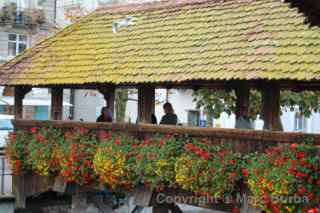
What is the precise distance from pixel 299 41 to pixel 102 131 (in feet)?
12.8

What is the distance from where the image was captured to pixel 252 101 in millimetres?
14867

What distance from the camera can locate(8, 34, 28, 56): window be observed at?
3131cm

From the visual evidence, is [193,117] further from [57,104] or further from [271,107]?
[271,107]

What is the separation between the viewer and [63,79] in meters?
11.9

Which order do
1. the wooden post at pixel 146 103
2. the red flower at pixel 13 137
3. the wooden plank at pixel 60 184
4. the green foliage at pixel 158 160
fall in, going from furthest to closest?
the red flower at pixel 13 137 < the wooden plank at pixel 60 184 < the wooden post at pixel 146 103 < the green foliage at pixel 158 160

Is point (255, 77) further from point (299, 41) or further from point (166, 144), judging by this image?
point (166, 144)

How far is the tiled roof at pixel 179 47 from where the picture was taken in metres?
8.99

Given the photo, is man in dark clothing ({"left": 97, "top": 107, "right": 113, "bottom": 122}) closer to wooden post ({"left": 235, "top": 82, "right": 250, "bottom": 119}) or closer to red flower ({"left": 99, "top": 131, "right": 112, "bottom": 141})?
red flower ({"left": 99, "top": 131, "right": 112, "bottom": 141})

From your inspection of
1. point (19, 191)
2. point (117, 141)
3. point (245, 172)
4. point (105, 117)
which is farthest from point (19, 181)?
point (245, 172)

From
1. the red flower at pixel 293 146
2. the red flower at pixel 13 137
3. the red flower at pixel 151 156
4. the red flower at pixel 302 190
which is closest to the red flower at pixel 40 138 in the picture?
the red flower at pixel 13 137

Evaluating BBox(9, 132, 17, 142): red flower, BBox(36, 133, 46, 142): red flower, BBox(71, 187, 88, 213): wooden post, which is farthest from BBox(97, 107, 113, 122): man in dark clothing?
BBox(9, 132, 17, 142): red flower

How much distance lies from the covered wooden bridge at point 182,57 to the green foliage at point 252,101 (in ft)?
7.52

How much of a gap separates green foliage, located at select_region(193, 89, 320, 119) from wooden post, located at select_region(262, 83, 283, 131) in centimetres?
490

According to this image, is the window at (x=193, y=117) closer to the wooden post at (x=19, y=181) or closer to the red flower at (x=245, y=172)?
the wooden post at (x=19, y=181)
